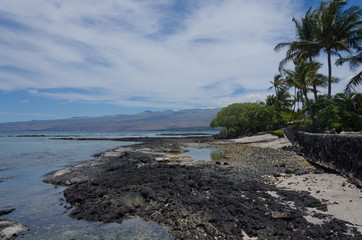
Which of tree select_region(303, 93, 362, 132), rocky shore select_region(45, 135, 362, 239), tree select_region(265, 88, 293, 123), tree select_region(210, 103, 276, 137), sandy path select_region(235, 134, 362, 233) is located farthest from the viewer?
tree select_region(265, 88, 293, 123)

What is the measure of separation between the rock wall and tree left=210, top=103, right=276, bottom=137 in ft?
96.8

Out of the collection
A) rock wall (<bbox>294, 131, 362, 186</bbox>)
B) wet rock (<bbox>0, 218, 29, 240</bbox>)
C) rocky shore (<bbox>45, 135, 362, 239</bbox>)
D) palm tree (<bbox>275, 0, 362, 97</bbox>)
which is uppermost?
palm tree (<bbox>275, 0, 362, 97</bbox>)

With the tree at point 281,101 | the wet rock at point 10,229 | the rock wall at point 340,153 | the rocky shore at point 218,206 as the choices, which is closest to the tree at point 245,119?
the tree at point 281,101

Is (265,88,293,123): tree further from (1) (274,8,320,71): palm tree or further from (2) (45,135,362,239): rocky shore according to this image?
(2) (45,135,362,239): rocky shore

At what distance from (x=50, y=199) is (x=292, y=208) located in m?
8.74

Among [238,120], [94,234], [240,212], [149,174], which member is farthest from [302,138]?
[238,120]

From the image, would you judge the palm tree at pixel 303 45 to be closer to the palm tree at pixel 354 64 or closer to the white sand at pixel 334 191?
the palm tree at pixel 354 64

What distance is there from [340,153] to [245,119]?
38.3 meters

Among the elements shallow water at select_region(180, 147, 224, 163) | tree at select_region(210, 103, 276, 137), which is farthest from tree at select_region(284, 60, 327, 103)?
tree at select_region(210, 103, 276, 137)

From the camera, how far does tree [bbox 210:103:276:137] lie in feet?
147

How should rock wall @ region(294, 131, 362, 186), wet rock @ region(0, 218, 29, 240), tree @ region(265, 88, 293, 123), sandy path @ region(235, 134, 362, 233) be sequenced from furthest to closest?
tree @ region(265, 88, 293, 123) → rock wall @ region(294, 131, 362, 186) → sandy path @ region(235, 134, 362, 233) → wet rock @ region(0, 218, 29, 240)

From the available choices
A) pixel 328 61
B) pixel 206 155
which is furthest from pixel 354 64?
pixel 206 155

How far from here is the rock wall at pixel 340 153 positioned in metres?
9.22

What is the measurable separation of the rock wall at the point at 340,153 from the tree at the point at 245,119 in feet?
96.8
